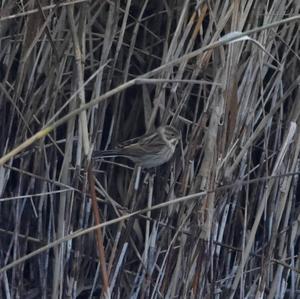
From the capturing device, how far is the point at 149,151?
2963mm

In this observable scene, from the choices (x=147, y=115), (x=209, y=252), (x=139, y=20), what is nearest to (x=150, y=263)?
(x=209, y=252)

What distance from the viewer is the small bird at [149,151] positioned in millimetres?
2893

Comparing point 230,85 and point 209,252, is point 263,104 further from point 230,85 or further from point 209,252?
point 209,252

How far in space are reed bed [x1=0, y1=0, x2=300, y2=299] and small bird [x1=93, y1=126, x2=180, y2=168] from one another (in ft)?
0.15

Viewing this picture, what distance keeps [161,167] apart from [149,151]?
117mm

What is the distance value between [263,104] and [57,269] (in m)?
0.95

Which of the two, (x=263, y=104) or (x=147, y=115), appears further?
(x=147, y=115)

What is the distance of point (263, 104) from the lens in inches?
114

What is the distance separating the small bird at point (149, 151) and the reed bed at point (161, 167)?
0.05m

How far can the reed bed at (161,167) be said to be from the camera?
2707 millimetres

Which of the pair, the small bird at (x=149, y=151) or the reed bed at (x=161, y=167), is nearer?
the reed bed at (x=161, y=167)

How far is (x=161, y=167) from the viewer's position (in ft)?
10.0

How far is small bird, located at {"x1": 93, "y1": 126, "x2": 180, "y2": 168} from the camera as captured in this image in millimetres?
2893

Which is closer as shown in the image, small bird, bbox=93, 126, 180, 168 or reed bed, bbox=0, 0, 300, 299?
reed bed, bbox=0, 0, 300, 299
